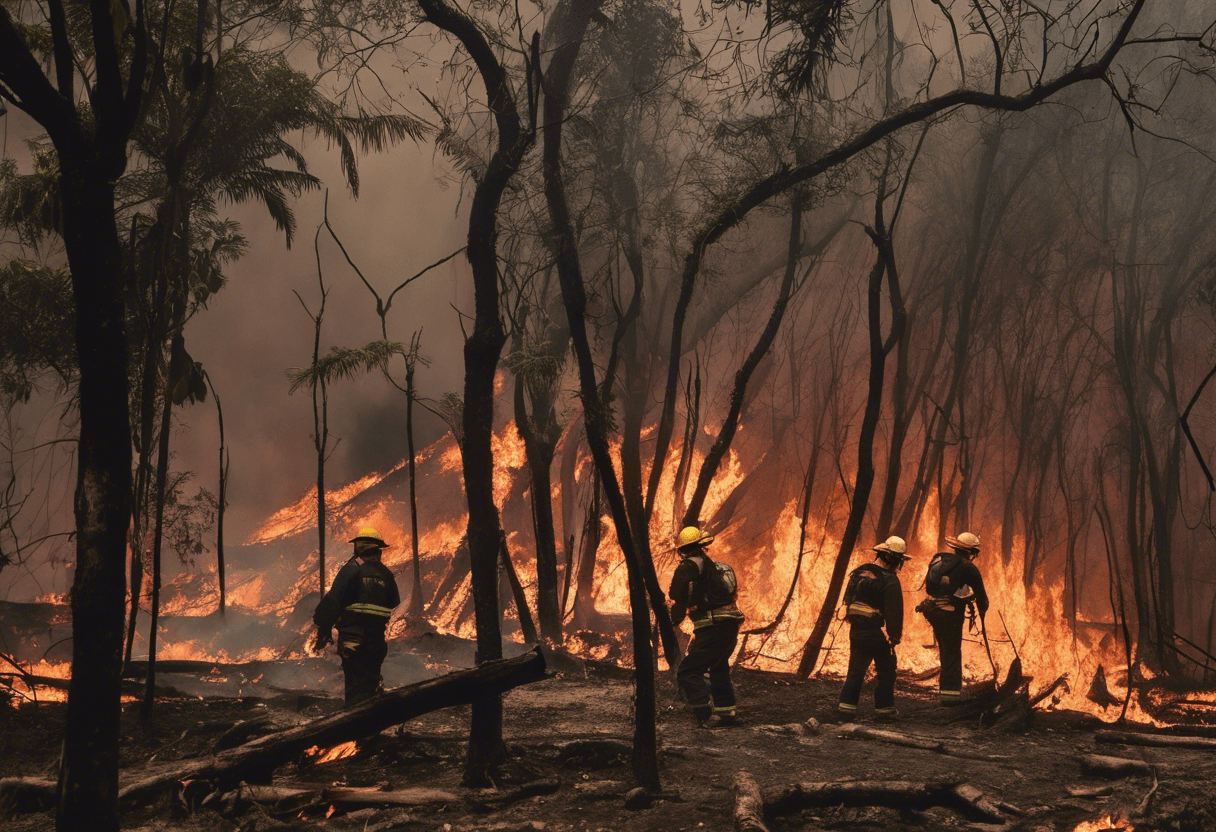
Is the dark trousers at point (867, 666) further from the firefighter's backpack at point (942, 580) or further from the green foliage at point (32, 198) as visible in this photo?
the green foliage at point (32, 198)

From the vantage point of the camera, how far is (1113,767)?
6.66 m

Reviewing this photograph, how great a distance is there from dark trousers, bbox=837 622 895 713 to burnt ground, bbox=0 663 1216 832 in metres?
0.27

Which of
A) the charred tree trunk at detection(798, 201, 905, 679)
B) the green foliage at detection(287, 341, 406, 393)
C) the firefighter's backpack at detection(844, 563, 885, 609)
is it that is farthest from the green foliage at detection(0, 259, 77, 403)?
the charred tree trunk at detection(798, 201, 905, 679)

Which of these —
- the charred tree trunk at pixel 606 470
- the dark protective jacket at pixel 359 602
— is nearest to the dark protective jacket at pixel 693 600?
the charred tree trunk at pixel 606 470

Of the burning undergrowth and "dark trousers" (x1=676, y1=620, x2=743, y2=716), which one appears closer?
"dark trousers" (x1=676, y1=620, x2=743, y2=716)

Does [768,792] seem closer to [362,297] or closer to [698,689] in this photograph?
[698,689]

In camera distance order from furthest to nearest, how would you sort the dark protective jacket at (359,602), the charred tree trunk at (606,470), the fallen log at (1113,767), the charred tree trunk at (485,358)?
the dark protective jacket at (359,602) → the fallen log at (1113,767) → the charred tree trunk at (485,358) → the charred tree trunk at (606,470)

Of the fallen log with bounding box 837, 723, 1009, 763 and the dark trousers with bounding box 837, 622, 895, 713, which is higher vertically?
the dark trousers with bounding box 837, 622, 895, 713

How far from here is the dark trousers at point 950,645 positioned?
9672 mm

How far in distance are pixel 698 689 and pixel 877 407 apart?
5.12m

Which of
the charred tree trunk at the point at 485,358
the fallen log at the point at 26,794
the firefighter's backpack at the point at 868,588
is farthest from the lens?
the firefighter's backpack at the point at 868,588

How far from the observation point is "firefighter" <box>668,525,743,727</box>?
28.2 feet

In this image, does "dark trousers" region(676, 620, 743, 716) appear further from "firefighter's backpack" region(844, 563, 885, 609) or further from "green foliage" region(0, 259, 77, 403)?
"green foliage" region(0, 259, 77, 403)

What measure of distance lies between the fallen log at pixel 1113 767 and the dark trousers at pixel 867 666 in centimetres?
239
